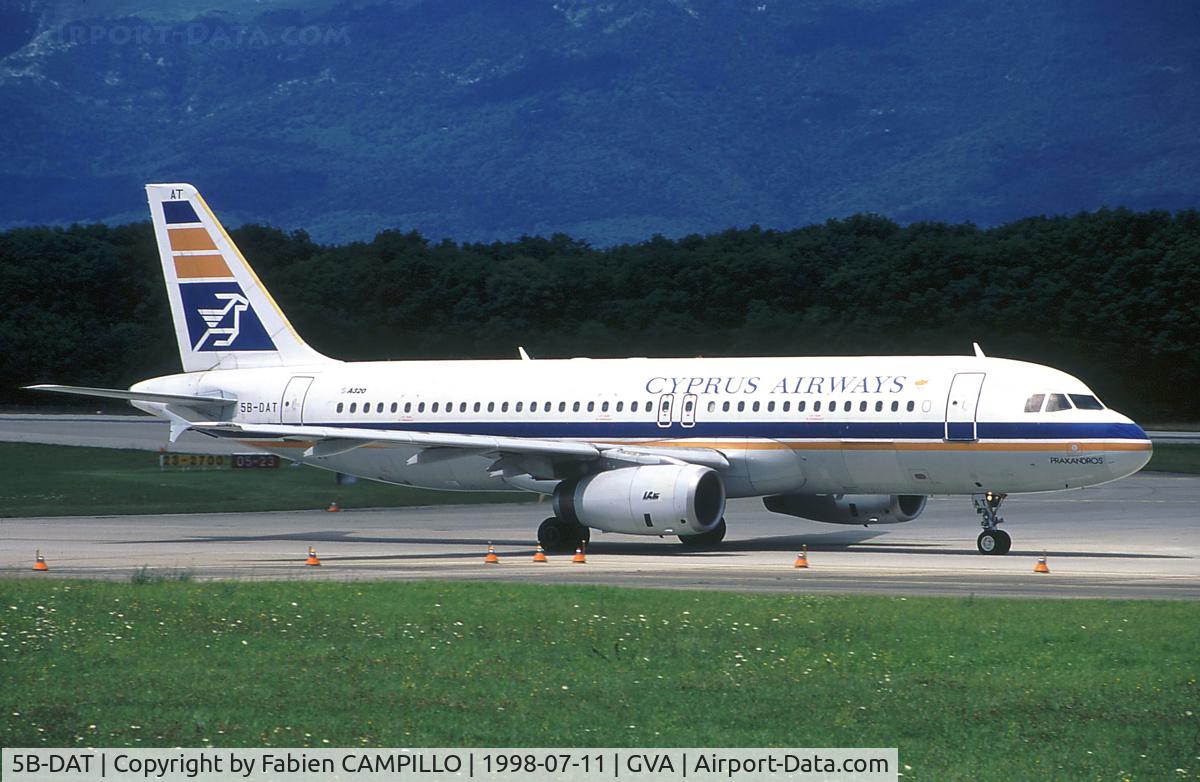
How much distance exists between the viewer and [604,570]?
2969 centimetres

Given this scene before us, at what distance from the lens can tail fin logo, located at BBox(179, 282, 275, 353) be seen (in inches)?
1663

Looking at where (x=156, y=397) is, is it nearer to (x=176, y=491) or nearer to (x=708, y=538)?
(x=176, y=491)

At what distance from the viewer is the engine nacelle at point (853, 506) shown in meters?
38.1

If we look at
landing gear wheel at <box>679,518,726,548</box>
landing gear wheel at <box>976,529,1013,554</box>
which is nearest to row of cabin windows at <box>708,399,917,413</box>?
landing gear wheel at <box>679,518,726,548</box>

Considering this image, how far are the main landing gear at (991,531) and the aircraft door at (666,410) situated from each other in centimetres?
671

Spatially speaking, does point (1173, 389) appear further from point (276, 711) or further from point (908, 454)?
point (276, 711)

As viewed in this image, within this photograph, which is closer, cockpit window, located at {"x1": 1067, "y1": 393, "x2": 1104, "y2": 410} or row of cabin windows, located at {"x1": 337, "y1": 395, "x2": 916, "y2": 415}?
cockpit window, located at {"x1": 1067, "y1": 393, "x2": 1104, "y2": 410}

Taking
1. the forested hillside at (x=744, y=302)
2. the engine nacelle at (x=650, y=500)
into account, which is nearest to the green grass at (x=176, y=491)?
the forested hillside at (x=744, y=302)

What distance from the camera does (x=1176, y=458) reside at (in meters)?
65.9

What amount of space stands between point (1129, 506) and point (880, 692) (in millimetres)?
34893

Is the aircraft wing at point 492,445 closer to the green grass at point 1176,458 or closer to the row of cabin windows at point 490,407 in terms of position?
the row of cabin windows at point 490,407

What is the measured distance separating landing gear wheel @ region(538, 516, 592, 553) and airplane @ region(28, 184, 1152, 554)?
1.7 inches

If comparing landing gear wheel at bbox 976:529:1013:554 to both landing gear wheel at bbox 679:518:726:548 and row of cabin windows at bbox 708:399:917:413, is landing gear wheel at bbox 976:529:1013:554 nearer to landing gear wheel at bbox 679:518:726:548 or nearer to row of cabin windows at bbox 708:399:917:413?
row of cabin windows at bbox 708:399:917:413

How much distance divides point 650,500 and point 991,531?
6.87 metres
